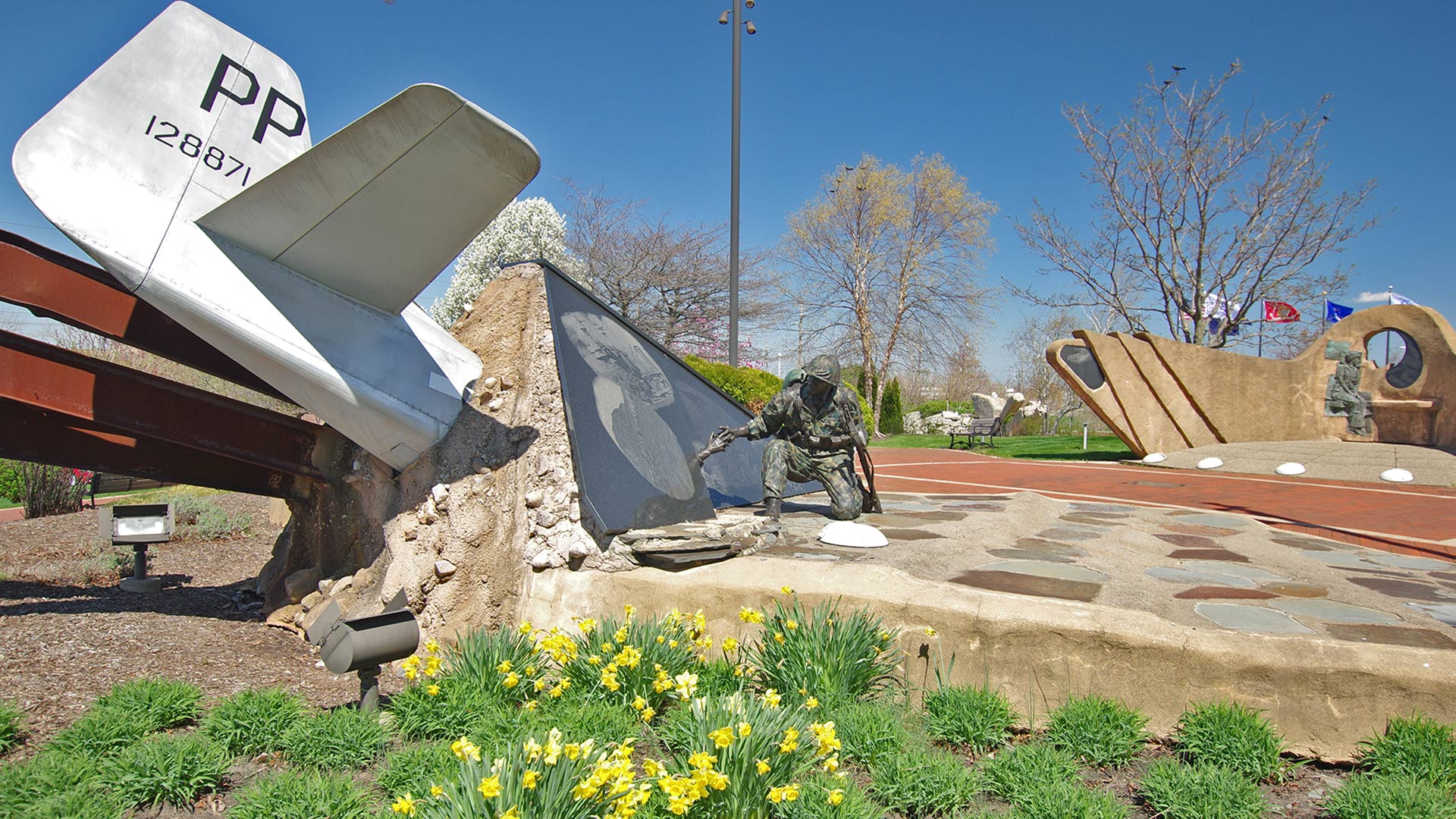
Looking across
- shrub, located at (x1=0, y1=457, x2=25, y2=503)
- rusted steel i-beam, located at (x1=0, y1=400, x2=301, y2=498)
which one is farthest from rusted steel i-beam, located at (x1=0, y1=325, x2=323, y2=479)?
shrub, located at (x1=0, y1=457, x2=25, y2=503)

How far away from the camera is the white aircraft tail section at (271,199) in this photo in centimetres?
382

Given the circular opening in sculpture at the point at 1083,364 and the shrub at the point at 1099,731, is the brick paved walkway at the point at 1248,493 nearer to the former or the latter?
the circular opening in sculpture at the point at 1083,364

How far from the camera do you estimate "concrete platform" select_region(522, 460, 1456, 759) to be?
3.02 m

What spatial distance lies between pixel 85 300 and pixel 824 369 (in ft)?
15.3

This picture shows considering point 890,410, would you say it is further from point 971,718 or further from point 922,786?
point 922,786

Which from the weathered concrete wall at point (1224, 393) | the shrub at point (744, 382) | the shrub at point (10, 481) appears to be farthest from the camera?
the shrub at point (744, 382)

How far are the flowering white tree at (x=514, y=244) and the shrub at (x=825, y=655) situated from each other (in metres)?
23.4

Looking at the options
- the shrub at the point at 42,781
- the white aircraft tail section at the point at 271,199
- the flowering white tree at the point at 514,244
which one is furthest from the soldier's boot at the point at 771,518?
the flowering white tree at the point at 514,244

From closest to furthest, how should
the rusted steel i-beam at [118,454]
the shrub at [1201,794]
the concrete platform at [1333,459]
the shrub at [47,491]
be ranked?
the shrub at [1201,794] < the rusted steel i-beam at [118,454] < the concrete platform at [1333,459] < the shrub at [47,491]

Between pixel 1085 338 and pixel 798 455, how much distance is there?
34.8ft

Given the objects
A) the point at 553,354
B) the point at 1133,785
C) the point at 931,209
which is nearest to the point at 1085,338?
the point at 553,354

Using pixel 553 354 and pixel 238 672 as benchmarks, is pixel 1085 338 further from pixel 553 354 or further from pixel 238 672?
pixel 238 672

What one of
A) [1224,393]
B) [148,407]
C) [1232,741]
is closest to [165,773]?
[148,407]

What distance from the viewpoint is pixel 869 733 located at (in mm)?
3020
